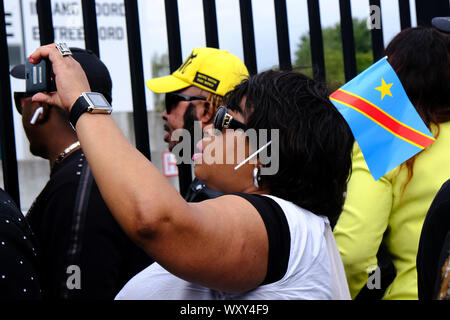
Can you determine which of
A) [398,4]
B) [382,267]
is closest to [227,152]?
[382,267]

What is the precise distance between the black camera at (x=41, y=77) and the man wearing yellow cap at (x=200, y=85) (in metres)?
1.21

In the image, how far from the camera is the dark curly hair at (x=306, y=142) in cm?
173

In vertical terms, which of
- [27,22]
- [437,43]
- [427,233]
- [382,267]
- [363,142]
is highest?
[27,22]

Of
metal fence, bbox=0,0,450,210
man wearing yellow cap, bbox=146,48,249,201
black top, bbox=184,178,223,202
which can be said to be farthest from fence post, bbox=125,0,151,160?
man wearing yellow cap, bbox=146,48,249,201

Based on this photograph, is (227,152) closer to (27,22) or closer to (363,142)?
(363,142)

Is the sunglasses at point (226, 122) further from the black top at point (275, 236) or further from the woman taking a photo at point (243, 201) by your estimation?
the black top at point (275, 236)

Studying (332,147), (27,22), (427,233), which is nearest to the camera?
(427,233)

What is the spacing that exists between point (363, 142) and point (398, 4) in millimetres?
1677

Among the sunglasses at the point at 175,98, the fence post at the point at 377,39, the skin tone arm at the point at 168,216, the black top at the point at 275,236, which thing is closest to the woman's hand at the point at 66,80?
the skin tone arm at the point at 168,216

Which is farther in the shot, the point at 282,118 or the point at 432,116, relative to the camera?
the point at 432,116

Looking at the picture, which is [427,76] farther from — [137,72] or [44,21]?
[44,21]

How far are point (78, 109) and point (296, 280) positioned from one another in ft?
2.26

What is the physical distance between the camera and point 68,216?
2096 millimetres

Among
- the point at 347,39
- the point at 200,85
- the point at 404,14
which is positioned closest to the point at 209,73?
the point at 200,85
